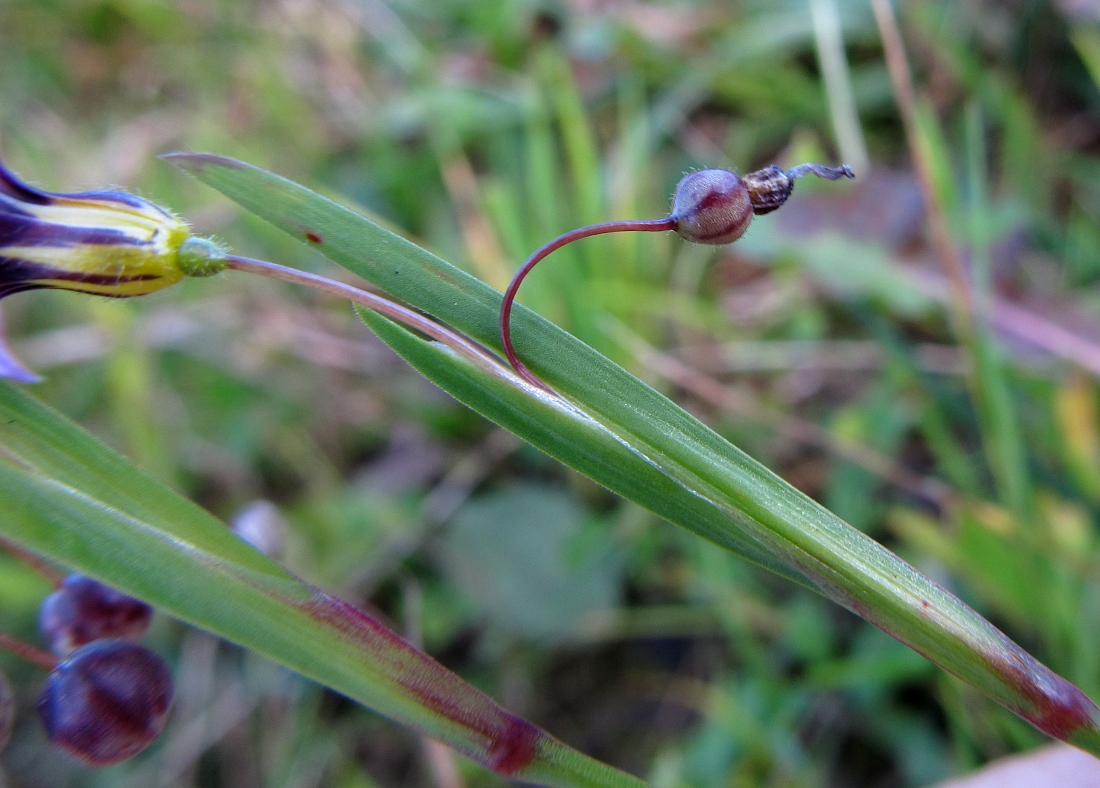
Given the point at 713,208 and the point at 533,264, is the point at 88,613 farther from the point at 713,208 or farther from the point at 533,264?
the point at 713,208

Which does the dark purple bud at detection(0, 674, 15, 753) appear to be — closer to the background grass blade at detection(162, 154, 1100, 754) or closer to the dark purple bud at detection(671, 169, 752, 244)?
the background grass blade at detection(162, 154, 1100, 754)

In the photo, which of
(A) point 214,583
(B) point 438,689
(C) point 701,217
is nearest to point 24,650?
(A) point 214,583

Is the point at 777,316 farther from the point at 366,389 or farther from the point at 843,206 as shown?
the point at 366,389

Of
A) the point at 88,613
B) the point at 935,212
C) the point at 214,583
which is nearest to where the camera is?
the point at 214,583

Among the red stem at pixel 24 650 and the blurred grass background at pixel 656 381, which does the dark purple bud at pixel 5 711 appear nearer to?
the red stem at pixel 24 650

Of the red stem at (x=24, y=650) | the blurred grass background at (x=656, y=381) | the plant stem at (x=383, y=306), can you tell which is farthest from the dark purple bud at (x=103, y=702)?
the blurred grass background at (x=656, y=381)

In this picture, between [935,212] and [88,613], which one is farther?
[935,212]
